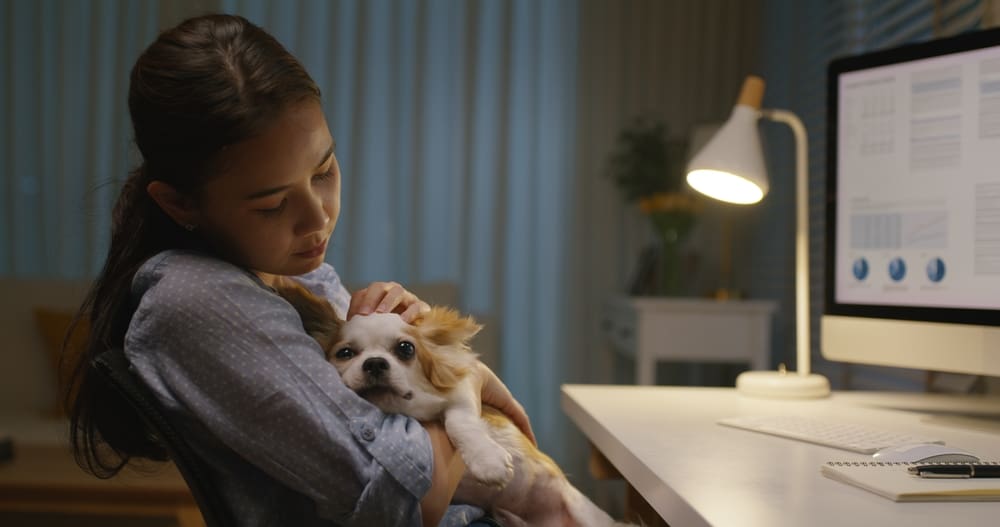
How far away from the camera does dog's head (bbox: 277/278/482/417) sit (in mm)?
833

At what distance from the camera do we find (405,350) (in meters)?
0.88

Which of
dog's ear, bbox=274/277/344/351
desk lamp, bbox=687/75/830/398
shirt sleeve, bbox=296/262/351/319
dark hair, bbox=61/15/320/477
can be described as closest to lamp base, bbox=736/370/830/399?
desk lamp, bbox=687/75/830/398

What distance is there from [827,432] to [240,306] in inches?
28.6

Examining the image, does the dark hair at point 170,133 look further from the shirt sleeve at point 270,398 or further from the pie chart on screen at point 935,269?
the pie chart on screen at point 935,269

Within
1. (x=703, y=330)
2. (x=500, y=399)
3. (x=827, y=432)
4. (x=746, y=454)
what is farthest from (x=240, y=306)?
(x=703, y=330)

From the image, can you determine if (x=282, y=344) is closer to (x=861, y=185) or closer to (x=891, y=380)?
(x=861, y=185)

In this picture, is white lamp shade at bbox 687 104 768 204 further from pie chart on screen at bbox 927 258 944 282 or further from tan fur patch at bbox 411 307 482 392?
tan fur patch at bbox 411 307 482 392

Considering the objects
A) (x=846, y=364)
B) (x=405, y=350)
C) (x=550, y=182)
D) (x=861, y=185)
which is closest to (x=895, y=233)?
(x=861, y=185)

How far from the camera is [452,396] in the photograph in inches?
34.9

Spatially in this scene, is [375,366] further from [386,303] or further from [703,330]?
[703,330]

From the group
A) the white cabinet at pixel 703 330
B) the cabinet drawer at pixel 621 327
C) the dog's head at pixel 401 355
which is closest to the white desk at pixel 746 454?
the dog's head at pixel 401 355

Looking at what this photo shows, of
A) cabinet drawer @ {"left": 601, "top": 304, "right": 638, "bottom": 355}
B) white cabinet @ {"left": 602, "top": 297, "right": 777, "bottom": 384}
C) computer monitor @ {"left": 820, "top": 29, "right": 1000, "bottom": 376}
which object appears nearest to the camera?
computer monitor @ {"left": 820, "top": 29, "right": 1000, "bottom": 376}

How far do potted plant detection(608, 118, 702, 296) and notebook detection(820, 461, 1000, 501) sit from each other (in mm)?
2375

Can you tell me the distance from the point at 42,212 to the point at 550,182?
1.95 meters
